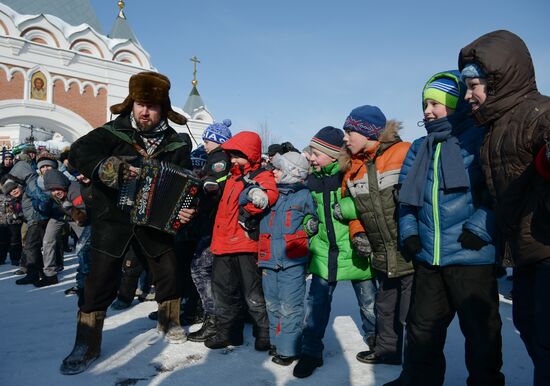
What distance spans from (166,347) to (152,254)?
0.85m

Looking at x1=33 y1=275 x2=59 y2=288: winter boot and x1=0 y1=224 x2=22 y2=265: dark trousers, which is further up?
x1=0 y1=224 x2=22 y2=265: dark trousers

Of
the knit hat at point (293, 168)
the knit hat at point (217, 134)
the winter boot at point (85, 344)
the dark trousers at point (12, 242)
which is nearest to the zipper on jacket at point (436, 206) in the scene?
the knit hat at point (293, 168)

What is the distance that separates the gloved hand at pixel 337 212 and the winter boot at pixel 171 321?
1.71 meters

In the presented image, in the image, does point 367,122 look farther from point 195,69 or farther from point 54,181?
point 195,69

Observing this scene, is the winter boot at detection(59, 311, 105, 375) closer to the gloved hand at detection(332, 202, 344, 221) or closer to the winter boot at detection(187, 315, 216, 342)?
the winter boot at detection(187, 315, 216, 342)

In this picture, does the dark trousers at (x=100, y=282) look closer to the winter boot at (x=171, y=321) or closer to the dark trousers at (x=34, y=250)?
the winter boot at (x=171, y=321)

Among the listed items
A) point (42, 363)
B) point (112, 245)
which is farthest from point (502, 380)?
point (42, 363)

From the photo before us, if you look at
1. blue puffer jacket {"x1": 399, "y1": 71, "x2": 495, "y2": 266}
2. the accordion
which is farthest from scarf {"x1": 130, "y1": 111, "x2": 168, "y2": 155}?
blue puffer jacket {"x1": 399, "y1": 71, "x2": 495, "y2": 266}

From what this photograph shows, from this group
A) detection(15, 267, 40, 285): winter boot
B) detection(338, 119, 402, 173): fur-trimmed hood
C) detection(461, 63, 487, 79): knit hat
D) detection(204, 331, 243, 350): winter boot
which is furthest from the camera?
detection(15, 267, 40, 285): winter boot

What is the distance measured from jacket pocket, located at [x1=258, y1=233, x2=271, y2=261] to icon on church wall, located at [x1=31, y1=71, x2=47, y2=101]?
22.8 meters

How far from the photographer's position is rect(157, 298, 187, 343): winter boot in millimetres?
3516

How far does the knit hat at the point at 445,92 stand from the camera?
241cm

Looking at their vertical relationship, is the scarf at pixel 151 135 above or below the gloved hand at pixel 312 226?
above

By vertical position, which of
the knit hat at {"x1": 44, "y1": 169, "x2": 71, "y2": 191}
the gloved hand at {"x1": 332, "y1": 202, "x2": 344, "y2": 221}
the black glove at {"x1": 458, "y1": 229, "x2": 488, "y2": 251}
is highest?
the knit hat at {"x1": 44, "y1": 169, "x2": 71, "y2": 191}
